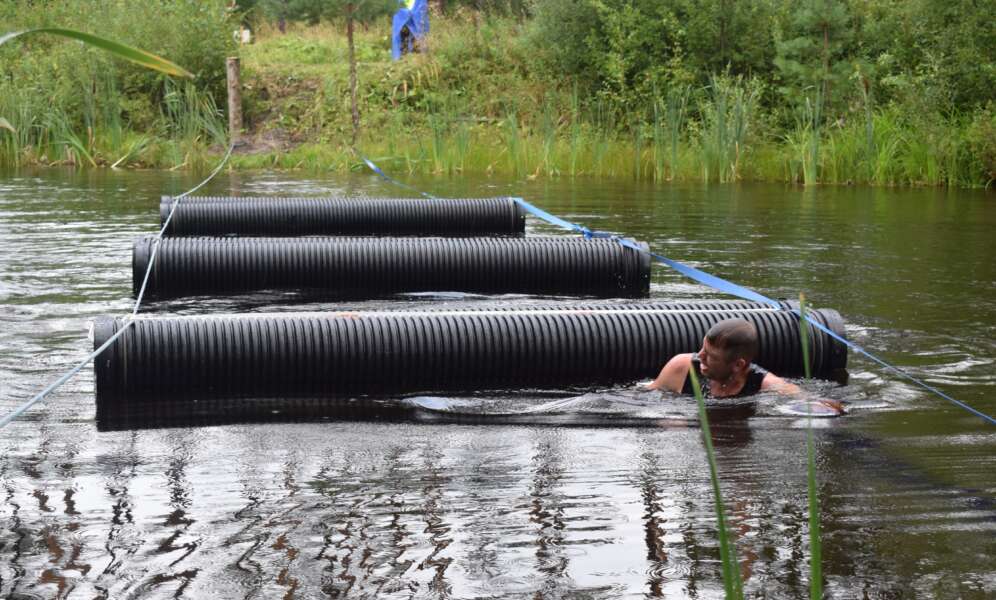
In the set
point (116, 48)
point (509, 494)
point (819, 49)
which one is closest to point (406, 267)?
point (509, 494)

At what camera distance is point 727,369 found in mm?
6434

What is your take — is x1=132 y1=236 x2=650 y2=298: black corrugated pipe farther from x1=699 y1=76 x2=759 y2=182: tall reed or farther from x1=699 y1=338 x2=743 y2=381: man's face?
x1=699 y1=76 x2=759 y2=182: tall reed

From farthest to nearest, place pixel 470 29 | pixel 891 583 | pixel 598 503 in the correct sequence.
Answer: pixel 470 29 < pixel 598 503 < pixel 891 583

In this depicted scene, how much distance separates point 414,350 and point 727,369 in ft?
5.66

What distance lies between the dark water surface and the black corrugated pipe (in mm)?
1473

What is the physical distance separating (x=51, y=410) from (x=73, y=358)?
1.22 m

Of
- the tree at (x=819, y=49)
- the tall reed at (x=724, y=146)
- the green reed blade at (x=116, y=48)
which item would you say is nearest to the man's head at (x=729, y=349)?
the green reed blade at (x=116, y=48)

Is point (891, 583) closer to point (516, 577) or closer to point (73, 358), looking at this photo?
point (516, 577)

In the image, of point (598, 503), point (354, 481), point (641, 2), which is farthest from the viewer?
point (641, 2)

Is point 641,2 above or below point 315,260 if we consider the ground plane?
above

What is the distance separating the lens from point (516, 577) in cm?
377

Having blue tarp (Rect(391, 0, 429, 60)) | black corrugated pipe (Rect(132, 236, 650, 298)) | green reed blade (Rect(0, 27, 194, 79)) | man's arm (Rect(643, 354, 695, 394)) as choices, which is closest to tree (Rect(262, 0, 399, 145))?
blue tarp (Rect(391, 0, 429, 60))

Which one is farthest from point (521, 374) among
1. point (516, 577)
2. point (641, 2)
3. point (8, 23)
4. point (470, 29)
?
point (8, 23)

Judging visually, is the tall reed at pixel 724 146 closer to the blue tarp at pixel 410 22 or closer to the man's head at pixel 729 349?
the blue tarp at pixel 410 22
